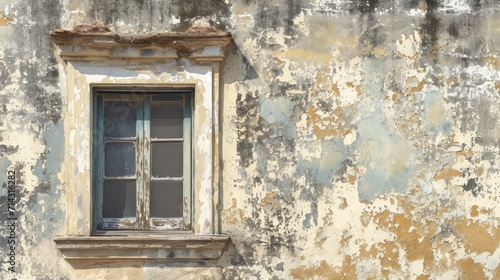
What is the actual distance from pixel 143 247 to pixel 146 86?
1.20 m

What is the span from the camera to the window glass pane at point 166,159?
7621 millimetres

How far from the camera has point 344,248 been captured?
752 centimetres

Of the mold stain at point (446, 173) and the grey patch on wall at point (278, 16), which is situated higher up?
the grey patch on wall at point (278, 16)

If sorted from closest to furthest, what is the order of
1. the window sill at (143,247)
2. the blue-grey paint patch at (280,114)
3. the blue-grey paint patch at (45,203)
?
the window sill at (143,247)
the blue-grey paint patch at (45,203)
the blue-grey paint patch at (280,114)

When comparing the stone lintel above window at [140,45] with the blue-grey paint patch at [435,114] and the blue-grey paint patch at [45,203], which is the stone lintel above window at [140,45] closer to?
the blue-grey paint patch at [45,203]

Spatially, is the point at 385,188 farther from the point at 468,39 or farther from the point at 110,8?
the point at 110,8

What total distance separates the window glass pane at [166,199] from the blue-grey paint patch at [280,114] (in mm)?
862

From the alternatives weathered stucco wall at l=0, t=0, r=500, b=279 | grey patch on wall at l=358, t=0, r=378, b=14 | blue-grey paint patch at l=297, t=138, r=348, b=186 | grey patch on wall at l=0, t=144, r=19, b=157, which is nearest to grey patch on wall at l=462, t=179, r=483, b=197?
weathered stucco wall at l=0, t=0, r=500, b=279

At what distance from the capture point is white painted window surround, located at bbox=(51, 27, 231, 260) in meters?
7.39

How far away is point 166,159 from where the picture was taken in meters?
7.63

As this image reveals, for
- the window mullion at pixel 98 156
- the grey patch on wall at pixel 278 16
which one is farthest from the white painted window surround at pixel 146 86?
the grey patch on wall at pixel 278 16

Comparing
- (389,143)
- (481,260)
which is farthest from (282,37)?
(481,260)

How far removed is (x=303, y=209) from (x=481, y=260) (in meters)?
1.40

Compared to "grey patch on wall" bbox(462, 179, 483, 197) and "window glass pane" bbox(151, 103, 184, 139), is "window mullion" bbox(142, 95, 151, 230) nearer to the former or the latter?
"window glass pane" bbox(151, 103, 184, 139)
